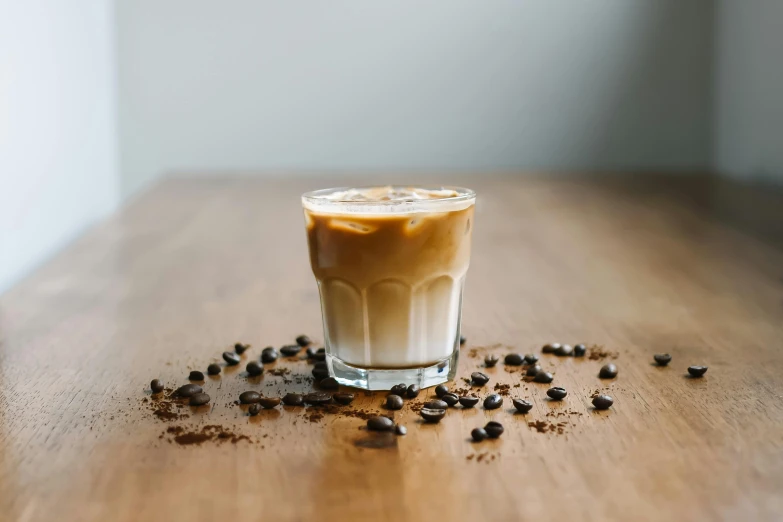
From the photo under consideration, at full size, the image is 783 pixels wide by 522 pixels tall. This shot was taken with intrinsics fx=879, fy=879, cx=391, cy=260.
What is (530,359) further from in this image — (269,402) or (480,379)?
(269,402)

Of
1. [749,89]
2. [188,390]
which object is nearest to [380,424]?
[188,390]

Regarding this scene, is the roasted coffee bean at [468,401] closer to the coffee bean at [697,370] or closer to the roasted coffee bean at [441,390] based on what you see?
the roasted coffee bean at [441,390]

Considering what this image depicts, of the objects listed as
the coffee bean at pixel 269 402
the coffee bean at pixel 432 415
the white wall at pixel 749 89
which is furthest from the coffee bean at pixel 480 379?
the white wall at pixel 749 89

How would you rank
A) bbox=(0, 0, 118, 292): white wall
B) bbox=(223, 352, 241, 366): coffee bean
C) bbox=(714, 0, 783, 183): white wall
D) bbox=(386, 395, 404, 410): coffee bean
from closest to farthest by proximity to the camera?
bbox=(386, 395, 404, 410): coffee bean < bbox=(223, 352, 241, 366): coffee bean < bbox=(0, 0, 118, 292): white wall < bbox=(714, 0, 783, 183): white wall

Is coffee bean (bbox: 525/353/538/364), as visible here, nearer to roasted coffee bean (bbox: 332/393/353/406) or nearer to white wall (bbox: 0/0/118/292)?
roasted coffee bean (bbox: 332/393/353/406)

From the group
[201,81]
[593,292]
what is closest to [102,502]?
[593,292]

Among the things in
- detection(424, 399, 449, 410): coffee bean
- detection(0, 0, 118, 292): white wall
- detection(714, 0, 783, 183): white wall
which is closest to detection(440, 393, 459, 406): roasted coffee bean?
detection(424, 399, 449, 410): coffee bean
